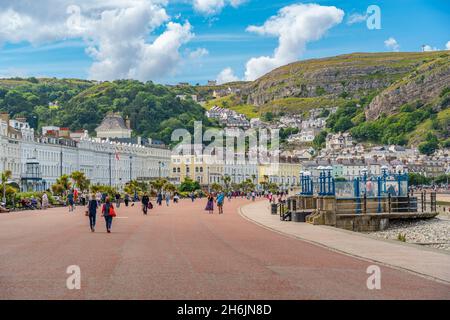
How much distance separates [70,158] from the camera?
14488 cm

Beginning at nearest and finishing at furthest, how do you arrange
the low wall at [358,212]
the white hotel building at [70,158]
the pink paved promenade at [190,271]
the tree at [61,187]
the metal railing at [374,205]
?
the pink paved promenade at [190,271], the low wall at [358,212], the metal railing at [374,205], the tree at [61,187], the white hotel building at [70,158]

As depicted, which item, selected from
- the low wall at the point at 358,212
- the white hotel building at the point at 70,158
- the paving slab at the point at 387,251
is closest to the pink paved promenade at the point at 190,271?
the paving slab at the point at 387,251

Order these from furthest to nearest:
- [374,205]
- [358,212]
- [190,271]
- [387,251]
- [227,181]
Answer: [227,181]
[374,205]
[358,212]
[387,251]
[190,271]

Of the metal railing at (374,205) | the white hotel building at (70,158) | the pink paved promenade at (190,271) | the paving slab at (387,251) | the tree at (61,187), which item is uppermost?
the white hotel building at (70,158)

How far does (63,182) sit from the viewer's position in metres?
96.6

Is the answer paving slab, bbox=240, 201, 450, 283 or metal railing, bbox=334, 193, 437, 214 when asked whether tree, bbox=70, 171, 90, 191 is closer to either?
metal railing, bbox=334, 193, 437, 214

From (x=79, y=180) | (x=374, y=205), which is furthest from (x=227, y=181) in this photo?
(x=374, y=205)

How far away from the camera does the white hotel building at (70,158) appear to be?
12025cm

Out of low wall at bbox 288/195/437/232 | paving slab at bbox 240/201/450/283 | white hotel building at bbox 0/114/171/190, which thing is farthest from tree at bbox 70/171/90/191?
paving slab at bbox 240/201/450/283

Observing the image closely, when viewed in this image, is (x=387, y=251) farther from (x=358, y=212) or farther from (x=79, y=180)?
(x=79, y=180)

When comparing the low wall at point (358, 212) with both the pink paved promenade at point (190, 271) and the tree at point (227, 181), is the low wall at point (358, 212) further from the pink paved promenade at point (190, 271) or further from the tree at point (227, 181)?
the tree at point (227, 181)

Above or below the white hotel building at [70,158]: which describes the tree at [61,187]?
below
